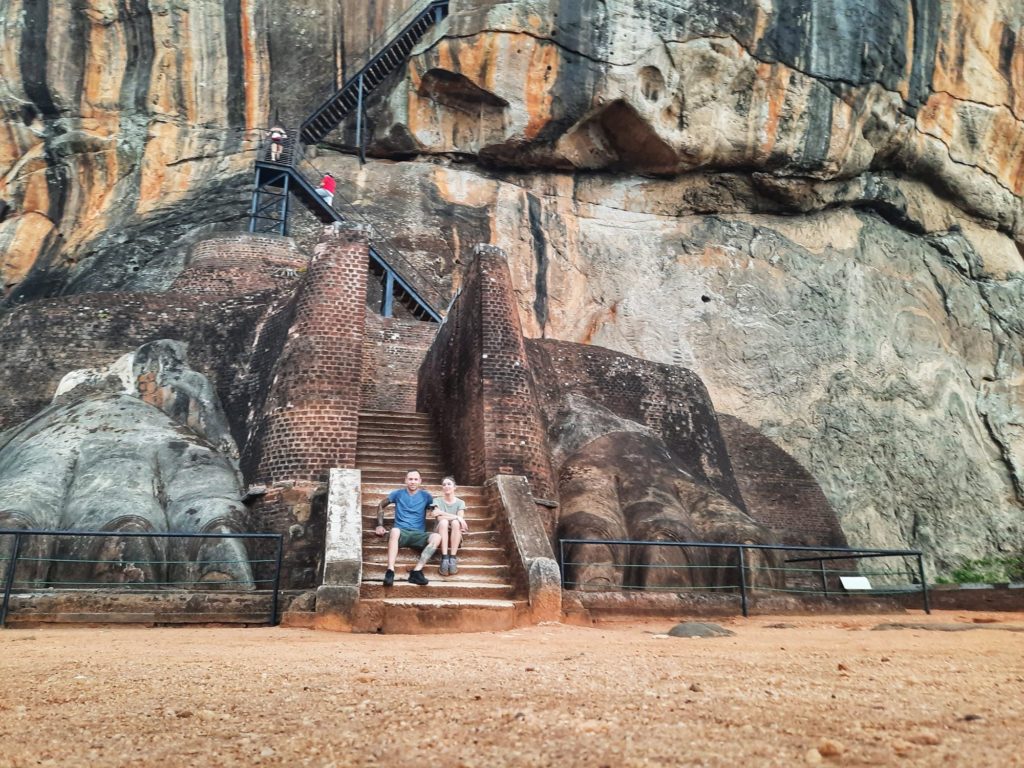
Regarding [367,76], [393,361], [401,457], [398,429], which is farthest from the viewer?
[367,76]

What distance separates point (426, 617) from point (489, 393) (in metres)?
3.81

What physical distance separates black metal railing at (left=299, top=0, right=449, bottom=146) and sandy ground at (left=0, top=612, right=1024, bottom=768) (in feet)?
72.9

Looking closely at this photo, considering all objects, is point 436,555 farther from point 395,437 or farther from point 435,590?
point 395,437

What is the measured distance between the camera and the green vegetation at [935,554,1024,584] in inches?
782

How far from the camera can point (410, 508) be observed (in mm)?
8195

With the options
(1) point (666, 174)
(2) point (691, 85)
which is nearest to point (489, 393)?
(2) point (691, 85)

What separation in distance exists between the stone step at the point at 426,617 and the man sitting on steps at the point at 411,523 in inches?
22.6

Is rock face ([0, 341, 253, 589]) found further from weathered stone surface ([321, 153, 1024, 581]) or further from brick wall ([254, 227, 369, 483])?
weathered stone surface ([321, 153, 1024, 581])

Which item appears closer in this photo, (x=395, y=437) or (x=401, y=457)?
(x=401, y=457)

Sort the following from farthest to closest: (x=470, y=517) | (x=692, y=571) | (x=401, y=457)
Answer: (x=401, y=457) → (x=692, y=571) → (x=470, y=517)

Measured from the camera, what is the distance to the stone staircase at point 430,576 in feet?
23.4

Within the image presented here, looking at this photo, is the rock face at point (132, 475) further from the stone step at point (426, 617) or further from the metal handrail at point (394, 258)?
the metal handrail at point (394, 258)

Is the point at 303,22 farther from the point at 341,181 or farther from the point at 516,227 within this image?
the point at 516,227

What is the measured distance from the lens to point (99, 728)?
3.18m
